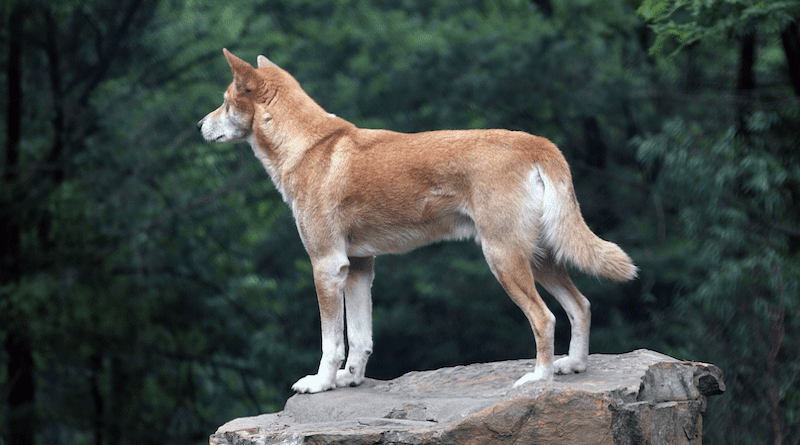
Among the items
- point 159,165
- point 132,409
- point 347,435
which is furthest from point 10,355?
point 347,435

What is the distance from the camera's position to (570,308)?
4.81 meters

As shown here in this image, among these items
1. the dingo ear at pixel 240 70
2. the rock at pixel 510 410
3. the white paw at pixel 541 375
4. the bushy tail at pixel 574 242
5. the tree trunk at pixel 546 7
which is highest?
the tree trunk at pixel 546 7

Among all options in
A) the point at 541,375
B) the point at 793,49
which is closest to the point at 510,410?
the point at 541,375

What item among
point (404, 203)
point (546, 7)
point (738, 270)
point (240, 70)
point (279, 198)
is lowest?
point (738, 270)

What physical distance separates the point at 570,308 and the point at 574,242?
537 mm

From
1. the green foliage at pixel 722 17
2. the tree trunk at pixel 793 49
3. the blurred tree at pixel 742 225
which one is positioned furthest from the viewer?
the tree trunk at pixel 793 49

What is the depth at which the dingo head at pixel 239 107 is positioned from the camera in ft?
17.2

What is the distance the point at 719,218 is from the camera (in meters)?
8.63

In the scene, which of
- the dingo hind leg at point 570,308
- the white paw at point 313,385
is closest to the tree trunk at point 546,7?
the dingo hind leg at point 570,308

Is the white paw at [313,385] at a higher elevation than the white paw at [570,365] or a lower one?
lower

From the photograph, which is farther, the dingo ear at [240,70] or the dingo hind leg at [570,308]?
the dingo ear at [240,70]

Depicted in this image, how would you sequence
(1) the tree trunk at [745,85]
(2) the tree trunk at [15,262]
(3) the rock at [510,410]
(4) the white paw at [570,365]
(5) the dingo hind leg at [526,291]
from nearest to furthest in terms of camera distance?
(3) the rock at [510,410] → (5) the dingo hind leg at [526,291] → (4) the white paw at [570,365] → (1) the tree trunk at [745,85] → (2) the tree trunk at [15,262]

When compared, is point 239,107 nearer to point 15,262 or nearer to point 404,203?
point 404,203

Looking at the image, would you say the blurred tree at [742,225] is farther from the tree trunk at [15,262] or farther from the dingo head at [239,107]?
the tree trunk at [15,262]
